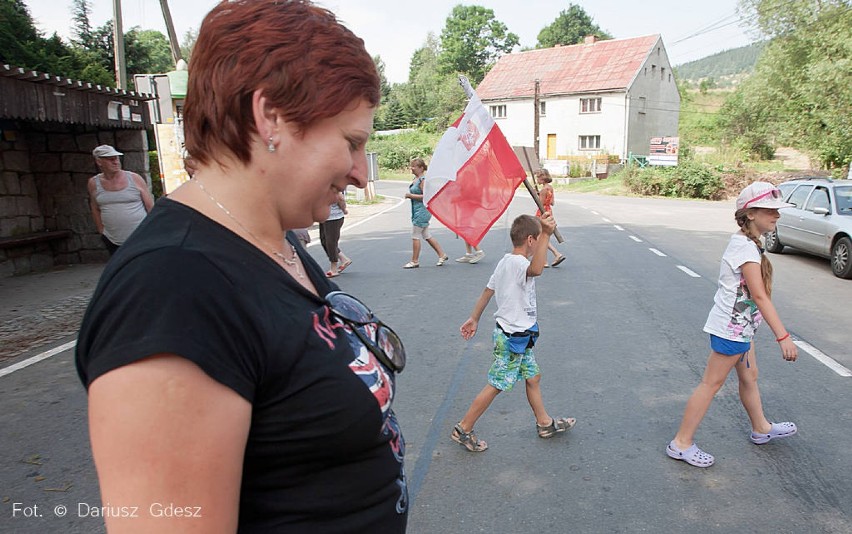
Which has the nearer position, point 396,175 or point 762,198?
point 762,198

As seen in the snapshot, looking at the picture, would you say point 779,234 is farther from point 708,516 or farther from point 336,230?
point 708,516

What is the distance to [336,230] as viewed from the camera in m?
8.94

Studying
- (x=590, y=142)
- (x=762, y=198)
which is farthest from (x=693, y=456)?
(x=590, y=142)

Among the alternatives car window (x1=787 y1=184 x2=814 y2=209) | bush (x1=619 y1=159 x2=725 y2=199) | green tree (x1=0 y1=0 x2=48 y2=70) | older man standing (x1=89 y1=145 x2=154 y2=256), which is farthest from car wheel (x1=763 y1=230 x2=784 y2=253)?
bush (x1=619 y1=159 x2=725 y2=199)

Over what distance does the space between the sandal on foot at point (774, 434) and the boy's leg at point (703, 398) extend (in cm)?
49

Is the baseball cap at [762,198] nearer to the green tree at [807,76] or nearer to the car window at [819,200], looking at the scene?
the car window at [819,200]

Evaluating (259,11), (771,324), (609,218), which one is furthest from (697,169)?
(259,11)

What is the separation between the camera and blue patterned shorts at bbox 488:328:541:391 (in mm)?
3770

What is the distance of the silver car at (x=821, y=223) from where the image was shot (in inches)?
367

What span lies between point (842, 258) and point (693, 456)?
766 centimetres

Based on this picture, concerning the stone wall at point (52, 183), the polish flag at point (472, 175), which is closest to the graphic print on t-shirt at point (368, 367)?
the polish flag at point (472, 175)

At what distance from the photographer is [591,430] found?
3967mm

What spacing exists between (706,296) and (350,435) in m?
7.67

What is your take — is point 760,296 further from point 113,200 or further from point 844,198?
point 844,198
